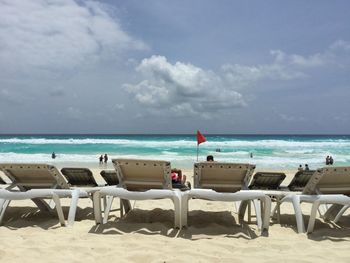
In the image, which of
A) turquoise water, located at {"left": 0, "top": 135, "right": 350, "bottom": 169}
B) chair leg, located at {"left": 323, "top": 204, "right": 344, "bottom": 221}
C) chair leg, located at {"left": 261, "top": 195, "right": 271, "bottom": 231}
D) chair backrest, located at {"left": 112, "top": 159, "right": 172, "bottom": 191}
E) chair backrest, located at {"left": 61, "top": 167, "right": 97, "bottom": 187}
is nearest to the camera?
chair leg, located at {"left": 261, "top": 195, "right": 271, "bottom": 231}

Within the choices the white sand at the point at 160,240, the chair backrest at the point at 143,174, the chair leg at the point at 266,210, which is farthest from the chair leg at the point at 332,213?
the chair backrest at the point at 143,174

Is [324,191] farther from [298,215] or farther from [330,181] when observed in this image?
[298,215]

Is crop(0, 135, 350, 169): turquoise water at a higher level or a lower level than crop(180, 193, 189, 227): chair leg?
lower

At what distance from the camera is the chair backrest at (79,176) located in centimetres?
631

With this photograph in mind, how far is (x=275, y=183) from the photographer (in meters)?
6.49

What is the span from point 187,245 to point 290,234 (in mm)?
1506

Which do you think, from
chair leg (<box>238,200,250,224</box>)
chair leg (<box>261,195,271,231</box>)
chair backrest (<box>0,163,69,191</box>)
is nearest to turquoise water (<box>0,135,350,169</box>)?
chair leg (<box>238,200,250,224</box>)

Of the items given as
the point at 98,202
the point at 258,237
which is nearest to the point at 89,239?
the point at 98,202

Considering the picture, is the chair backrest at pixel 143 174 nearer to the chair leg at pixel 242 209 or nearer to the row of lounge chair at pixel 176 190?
the row of lounge chair at pixel 176 190

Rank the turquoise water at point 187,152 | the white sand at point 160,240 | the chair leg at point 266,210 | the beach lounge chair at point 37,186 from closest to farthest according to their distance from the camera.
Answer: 1. the white sand at point 160,240
2. the chair leg at point 266,210
3. the beach lounge chair at point 37,186
4. the turquoise water at point 187,152

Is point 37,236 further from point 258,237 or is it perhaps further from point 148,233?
point 258,237

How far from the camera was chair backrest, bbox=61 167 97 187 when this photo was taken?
20.7 feet

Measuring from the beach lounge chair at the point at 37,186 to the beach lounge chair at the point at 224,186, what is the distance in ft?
5.10

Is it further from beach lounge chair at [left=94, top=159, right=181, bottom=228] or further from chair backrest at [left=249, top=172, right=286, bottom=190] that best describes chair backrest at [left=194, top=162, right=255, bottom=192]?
chair backrest at [left=249, top=172, right=286, bottom=190]
